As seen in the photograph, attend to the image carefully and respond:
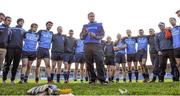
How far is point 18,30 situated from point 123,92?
293 inches

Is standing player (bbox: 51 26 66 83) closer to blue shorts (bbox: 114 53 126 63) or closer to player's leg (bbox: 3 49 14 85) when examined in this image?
player's leg (bbox: 3 49 14 85)

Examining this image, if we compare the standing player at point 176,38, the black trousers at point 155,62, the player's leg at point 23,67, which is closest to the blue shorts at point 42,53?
the player's leg at point 23,67

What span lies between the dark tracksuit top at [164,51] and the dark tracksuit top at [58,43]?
5.23m

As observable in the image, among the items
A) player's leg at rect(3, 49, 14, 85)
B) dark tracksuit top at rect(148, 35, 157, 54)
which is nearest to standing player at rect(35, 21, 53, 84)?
player's leg at rect(3, 49, 14, 85)

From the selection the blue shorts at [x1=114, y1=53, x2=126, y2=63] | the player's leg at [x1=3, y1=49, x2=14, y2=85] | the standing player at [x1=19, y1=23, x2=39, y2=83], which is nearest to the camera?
the player's leg at [x1=3, y1=49, x2=14, y2=85]

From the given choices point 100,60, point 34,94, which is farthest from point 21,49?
point 34,94

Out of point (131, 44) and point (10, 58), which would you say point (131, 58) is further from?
point (10, 58)

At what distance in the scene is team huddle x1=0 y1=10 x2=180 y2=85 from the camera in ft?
44.9

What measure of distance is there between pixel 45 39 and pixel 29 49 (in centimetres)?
97

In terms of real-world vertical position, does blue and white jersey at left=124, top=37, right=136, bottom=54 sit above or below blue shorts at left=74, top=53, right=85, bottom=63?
above

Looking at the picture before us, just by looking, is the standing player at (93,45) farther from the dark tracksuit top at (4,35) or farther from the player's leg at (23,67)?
the player's leg at (23,67)

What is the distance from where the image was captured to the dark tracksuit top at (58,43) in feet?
58.9

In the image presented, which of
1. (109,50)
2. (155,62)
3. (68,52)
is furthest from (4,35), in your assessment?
(109,50)

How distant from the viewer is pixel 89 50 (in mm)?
13641
